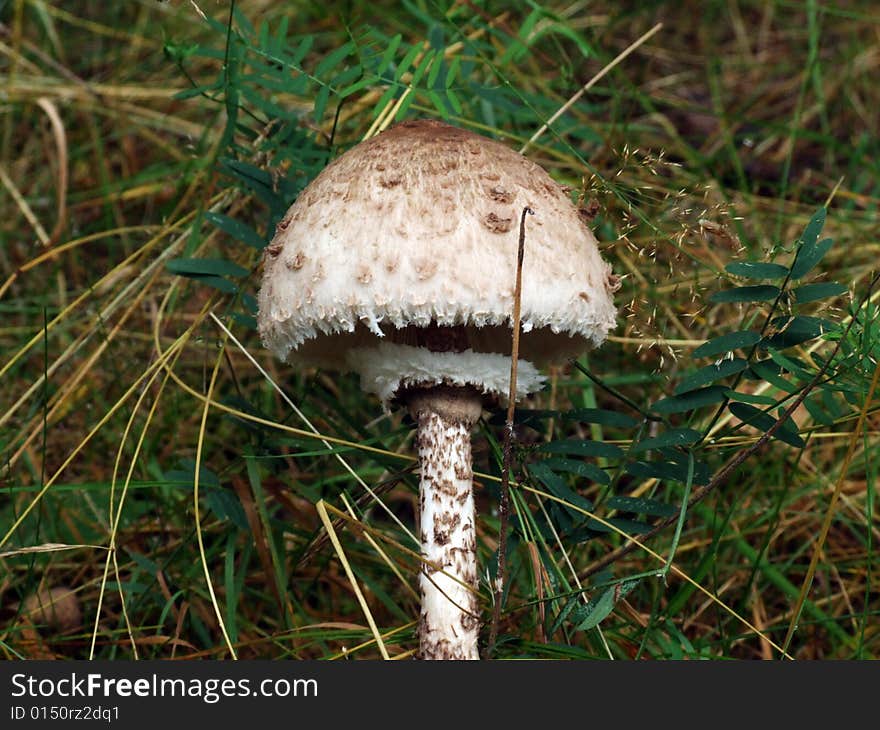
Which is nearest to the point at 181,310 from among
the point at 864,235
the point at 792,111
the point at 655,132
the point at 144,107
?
the point at 144,107

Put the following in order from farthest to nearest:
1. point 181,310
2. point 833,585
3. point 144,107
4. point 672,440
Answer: point 144,107 → point 181,310 → point 833,585 → point 672,440

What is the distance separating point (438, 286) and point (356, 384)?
1.59 m

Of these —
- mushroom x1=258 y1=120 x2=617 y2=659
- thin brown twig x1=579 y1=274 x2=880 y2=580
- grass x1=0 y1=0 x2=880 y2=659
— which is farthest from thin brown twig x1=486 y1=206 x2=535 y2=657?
thin brown twig x1=579 y1=274 x2=880 y2=580

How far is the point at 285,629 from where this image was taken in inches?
106

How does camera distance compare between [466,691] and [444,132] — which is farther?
[444,132]

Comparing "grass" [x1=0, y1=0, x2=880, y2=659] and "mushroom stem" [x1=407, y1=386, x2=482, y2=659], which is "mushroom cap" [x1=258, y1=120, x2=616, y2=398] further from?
"grass" [x1=0, y1=0, x2=880, y2=659]

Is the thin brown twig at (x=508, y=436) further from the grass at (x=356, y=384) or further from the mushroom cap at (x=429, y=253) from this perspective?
the grass at (x=356, y=384)

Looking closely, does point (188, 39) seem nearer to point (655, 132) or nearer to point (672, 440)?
point (655, 132)

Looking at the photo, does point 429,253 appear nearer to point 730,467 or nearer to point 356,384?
point 730,467

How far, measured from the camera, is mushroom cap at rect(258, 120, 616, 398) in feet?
6.72

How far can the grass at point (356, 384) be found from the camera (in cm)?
259

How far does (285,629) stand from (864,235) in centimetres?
283

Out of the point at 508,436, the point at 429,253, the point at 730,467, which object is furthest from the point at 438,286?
the point at 730,467

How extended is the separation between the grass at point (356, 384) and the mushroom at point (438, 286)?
25 centimetres
